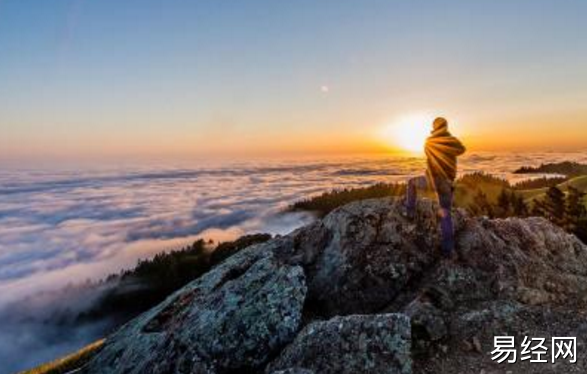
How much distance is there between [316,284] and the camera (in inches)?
685

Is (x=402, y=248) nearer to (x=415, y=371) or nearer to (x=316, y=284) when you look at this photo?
(x=316, y=284)

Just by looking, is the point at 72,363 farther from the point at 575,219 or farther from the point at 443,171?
the point at 575,219

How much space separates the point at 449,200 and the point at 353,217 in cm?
397

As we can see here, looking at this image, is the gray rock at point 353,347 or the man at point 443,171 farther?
the man at point 443,171

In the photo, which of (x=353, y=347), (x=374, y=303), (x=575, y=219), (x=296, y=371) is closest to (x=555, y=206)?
(x=575, y=219)

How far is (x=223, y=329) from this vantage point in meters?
15.2

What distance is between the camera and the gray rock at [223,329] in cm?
1452

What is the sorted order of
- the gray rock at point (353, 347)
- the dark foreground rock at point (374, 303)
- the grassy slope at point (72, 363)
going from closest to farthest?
the gray rock at point (353, 347)
the dark foreground rock at point (374, 303)
the grassy slope at point (72, 363)

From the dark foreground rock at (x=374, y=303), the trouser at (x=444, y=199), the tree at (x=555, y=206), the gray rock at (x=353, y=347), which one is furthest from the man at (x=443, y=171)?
the tree at (x=555, y=206)

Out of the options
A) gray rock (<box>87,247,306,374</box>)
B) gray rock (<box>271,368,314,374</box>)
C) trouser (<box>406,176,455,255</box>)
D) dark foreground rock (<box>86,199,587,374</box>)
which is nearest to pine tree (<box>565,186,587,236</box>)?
dark foreground rock (<box>86,199,587,374</box>)

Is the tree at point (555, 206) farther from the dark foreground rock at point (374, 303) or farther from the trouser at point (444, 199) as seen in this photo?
the trouser at point (444, 199)

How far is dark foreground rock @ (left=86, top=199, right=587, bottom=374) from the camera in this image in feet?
42.9

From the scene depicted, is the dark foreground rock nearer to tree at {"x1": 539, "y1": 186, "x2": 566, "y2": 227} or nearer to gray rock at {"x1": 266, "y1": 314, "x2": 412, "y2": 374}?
gray rock at {"x1": 266, "y1": 314, "x2": 412, "y2": 374}

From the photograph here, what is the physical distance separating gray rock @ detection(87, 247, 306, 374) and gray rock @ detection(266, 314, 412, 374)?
1165mm
